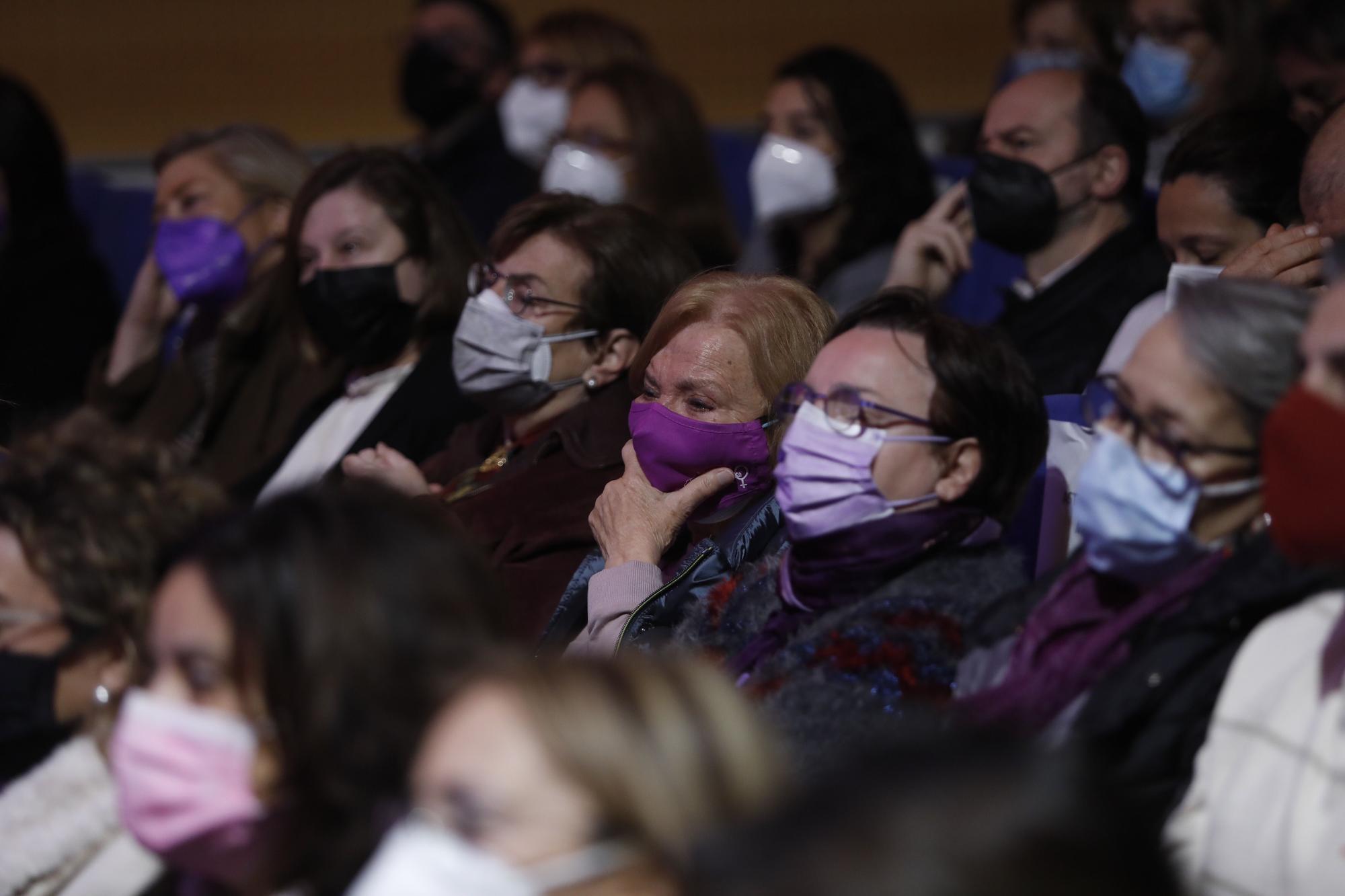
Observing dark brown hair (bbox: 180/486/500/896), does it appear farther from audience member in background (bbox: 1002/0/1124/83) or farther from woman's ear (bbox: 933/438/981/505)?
audience member in background (bbox: 1002/0/1124/83)

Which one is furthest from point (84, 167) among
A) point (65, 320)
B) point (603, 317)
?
point (603, 317)

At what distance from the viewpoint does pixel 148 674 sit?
221cm

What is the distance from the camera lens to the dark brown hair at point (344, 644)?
191cm

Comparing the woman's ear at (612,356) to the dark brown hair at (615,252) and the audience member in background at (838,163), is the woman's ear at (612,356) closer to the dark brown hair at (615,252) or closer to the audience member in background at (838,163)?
the dark brown hair at (615,252)

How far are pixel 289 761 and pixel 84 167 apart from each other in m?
7.08

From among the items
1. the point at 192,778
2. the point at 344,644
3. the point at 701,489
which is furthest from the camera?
the point at 701,489

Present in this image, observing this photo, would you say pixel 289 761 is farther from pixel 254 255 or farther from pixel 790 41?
pixel 790 41

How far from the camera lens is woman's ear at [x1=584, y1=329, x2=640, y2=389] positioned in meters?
3.91

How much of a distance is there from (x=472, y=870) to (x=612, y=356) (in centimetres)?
238

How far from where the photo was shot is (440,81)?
704 centimetres

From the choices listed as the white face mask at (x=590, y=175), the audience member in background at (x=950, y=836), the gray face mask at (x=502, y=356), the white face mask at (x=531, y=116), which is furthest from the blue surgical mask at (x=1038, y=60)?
the audience member in background at (x=950, y=836)

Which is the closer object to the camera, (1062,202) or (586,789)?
(586,789)

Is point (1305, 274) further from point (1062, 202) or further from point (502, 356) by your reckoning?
point (502, 356)

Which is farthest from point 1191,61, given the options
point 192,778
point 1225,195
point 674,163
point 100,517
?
point 192,778
